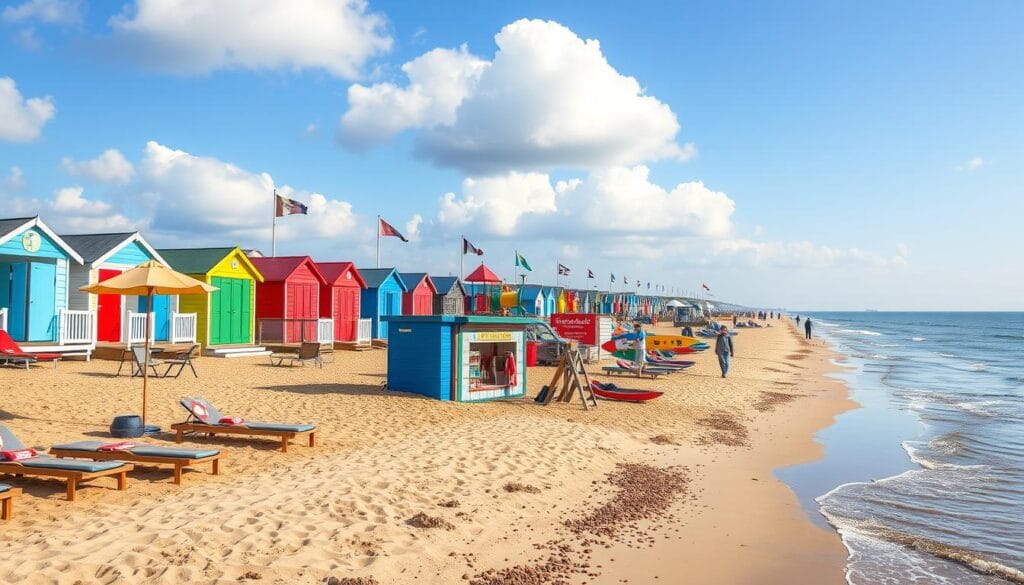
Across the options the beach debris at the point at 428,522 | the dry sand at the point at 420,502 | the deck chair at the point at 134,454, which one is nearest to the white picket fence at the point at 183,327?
the dry sand at the point at 420,502

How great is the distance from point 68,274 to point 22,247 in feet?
6.27

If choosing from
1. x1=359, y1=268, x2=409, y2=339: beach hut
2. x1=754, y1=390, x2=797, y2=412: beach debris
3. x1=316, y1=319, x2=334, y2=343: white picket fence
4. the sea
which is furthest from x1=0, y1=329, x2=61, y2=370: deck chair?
x1=754, y1=390, x2=797, y2=412: beach debris

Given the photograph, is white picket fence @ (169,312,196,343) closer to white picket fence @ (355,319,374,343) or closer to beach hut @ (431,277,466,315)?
white picket fence @ (355,319,374,343)

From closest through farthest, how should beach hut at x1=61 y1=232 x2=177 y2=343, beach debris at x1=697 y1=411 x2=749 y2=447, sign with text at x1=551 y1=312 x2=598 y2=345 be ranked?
1. beach debris at x1=697 y1=411 x2=749 y2=447
2. beach hut at x1=61 y1=232 x2=177 y2=343
3. sign with text at x1=551 y1=312 x2=598 y2=345

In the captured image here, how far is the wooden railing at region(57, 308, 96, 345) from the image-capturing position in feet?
61.3

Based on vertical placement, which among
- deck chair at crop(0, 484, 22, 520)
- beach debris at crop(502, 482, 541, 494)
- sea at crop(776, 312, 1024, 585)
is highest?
deck chair at crop(0, 484, 22, 520)

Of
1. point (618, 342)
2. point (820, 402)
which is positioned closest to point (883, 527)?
point (820, 402)

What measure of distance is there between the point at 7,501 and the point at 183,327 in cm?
1709

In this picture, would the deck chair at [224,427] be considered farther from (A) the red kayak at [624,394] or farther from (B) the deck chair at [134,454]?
(A) the red kayak at [624,394]

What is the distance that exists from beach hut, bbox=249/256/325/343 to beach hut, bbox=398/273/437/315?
25.9 feet

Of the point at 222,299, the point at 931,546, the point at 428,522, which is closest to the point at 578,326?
the point at 222,299

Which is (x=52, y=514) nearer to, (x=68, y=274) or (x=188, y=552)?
(x=188, y=552)

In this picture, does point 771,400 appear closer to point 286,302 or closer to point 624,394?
point 624,394

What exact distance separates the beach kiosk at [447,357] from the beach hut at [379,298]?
1651 centimetres
